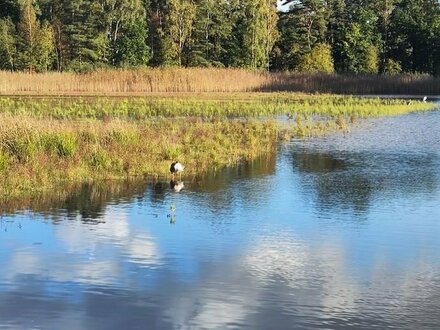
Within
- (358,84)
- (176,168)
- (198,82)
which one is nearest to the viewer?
(176,168)

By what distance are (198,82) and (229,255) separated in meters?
36.9

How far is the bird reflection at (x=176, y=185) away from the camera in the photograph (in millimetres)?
13648

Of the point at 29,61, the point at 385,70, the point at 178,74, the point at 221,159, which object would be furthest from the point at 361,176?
the point at 385,70

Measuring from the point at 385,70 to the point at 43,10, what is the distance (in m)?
34.4

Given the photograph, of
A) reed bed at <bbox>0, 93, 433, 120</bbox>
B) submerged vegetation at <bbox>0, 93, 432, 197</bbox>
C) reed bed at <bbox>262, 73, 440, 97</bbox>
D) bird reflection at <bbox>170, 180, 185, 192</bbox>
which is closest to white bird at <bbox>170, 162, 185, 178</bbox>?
submerged vegetation at <bbox>0, 93, 432, 197</bbox>

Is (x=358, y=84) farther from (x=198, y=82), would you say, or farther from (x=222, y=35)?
(x=222, y=35)

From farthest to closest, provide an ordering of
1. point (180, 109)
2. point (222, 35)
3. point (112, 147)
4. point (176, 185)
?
1. point (222, 35)
2. point (180, 109)
3. point (112, 147)
4. point (176, 185)

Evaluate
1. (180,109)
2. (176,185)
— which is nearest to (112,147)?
(176,185)

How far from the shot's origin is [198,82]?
4528 centimetres

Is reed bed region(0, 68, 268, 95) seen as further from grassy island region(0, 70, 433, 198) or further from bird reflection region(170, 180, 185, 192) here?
bird reflection region(170, 180, 185, 192)

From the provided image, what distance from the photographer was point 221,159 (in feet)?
56.9

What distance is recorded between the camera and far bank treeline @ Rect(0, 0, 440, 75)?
60875mm

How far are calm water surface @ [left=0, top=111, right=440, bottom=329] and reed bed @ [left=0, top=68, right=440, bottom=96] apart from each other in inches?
1158

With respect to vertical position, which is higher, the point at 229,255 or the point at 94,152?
the point at 94,152
